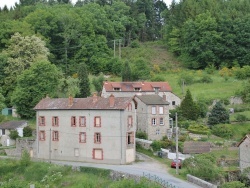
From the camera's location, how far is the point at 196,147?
56344mm

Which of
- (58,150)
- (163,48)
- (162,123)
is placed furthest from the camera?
(163,48)

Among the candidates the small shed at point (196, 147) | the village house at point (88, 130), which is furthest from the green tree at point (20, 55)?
the small shed at point (196, 147)

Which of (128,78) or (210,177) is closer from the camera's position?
(210,177)

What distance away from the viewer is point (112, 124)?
174ft

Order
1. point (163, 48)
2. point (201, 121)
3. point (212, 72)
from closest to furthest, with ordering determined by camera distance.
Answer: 1. point (201, 121)
2. point (212, 72)
3. point (163, 48)

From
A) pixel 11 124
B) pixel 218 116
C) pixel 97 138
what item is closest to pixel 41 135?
pixel 97 138

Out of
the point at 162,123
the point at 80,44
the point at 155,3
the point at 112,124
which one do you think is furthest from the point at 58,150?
the point at 155,3

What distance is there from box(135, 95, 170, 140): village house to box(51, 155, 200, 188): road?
747 cm

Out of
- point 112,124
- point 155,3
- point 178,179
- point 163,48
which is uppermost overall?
point 155,3

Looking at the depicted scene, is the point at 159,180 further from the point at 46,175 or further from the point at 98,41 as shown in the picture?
the point at 98,41

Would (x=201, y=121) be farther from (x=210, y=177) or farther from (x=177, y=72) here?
(x=177, y=72)

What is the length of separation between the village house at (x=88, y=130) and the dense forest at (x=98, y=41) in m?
12.8

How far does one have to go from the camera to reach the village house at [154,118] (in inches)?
2443

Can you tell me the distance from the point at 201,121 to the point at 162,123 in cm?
746
